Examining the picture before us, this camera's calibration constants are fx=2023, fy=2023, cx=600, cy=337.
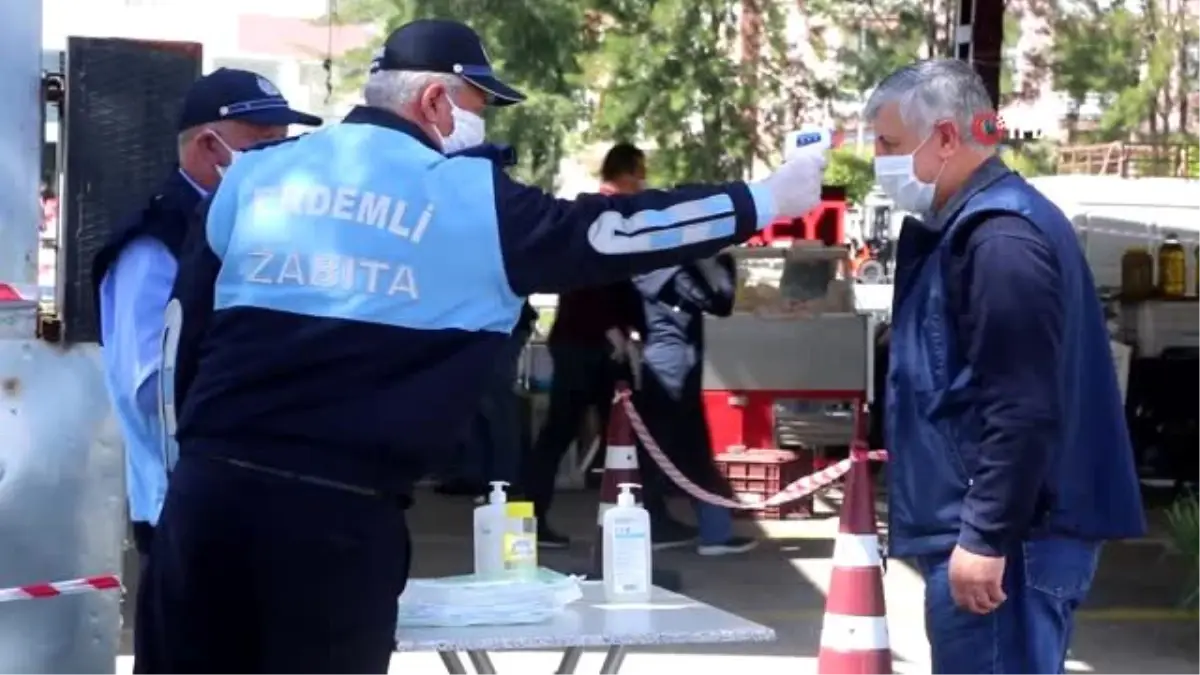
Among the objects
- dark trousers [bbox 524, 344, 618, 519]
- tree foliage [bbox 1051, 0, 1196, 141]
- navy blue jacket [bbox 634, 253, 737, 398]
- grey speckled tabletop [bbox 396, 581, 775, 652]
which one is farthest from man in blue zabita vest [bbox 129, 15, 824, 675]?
tree foliage [bbox 1051, 0, 1196, 141]

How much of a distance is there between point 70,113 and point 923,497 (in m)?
1.78

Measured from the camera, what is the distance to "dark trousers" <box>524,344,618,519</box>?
9.64 m

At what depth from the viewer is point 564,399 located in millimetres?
9766

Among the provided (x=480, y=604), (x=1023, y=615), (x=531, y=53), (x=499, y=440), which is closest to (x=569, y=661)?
(x=480, y=604)

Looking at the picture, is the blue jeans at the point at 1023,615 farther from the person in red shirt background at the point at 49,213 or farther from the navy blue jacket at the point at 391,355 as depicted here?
the person in red shirt background at the point at 49,213

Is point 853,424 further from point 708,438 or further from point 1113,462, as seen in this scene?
point 1113,462

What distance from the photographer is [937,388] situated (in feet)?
12.3

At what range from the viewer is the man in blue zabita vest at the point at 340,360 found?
321 centimetres

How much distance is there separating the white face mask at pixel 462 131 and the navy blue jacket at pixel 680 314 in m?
5.46

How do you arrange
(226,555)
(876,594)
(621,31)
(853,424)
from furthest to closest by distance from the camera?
(621,31) → (853,424) → (876,594) → (226,555)

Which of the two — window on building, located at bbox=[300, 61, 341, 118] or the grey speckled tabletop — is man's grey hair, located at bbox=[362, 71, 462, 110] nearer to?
the grey speckled tabletop

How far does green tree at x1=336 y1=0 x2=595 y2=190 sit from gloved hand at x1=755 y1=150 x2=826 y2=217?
1267cm

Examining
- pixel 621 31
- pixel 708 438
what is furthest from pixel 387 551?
pixel 621 31
